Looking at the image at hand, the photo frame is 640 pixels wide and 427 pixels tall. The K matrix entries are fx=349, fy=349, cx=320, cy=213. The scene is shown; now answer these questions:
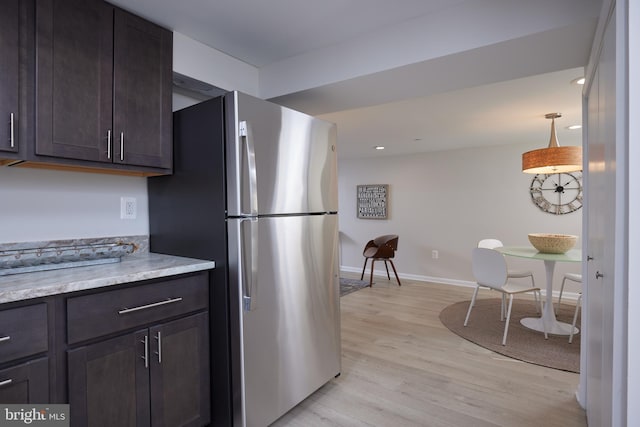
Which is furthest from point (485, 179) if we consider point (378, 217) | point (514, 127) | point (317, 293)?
point (317, 293)

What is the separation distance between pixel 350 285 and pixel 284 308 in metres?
3.62

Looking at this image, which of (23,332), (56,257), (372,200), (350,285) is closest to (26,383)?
(23,332)

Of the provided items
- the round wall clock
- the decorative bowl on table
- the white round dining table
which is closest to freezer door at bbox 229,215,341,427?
the white round dining table

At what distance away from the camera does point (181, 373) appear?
1.64m

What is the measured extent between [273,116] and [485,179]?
441 cm

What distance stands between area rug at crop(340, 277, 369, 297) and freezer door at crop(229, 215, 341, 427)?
276 cm

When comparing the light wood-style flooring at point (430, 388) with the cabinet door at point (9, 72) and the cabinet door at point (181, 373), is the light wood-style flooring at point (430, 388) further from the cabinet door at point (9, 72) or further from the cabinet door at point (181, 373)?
the cabinet door at point (9, 72)

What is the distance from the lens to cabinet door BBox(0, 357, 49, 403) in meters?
1.15

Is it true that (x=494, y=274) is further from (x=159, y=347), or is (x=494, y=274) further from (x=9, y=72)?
(x=9, y=72)

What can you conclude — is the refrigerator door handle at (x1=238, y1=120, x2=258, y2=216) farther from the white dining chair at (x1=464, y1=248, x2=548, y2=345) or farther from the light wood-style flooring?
the white dining chair at (x1=464, y1=248, x2=548, y2=345)

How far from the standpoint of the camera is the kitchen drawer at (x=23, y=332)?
1.15m

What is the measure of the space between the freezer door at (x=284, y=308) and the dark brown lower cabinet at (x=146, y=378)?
234mm

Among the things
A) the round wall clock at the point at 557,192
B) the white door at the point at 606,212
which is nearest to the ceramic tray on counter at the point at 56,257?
the white door at the point at 606,212

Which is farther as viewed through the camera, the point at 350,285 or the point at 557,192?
the point at 350,285
